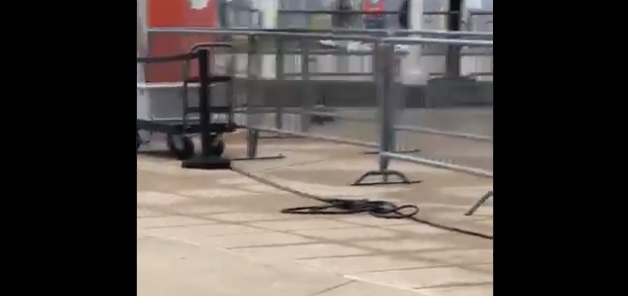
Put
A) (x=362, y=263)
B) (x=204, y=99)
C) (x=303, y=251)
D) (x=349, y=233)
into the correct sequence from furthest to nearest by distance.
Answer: (x=204, y=99) < (x=349, y=233) < (x=303, y=251) < (x=362, y=263)

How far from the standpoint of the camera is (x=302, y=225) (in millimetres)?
6012

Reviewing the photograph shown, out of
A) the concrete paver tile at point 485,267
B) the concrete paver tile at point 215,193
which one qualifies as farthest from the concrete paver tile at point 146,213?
the concrete paver tile at point 485,267

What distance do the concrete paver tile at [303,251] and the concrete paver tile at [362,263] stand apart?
0.11m

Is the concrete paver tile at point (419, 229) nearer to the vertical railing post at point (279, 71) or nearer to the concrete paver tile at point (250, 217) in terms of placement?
the concrete paver tile at point (250, 217)

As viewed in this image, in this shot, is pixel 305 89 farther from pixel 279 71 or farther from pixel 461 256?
pixel 461 256

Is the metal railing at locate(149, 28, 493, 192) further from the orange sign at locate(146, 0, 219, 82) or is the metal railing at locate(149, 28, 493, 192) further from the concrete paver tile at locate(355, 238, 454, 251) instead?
the concrete paver tile at locate(355, 238, 454, 251)

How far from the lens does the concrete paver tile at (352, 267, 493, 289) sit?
441cm

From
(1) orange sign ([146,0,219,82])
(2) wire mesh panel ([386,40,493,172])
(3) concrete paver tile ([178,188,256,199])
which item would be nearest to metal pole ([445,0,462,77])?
(2) wire mesh panel ([386,40,493,172])

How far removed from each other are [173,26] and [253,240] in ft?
20.1

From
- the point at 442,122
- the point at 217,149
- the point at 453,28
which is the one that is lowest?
the point at 217,149

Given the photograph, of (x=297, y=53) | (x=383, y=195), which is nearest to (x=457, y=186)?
(x=383, y=195)

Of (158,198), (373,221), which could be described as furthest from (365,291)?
(158,198)
